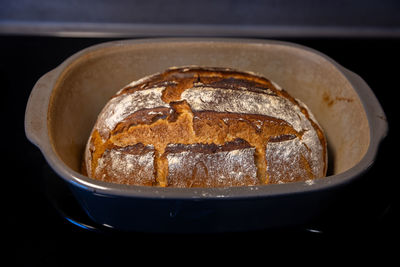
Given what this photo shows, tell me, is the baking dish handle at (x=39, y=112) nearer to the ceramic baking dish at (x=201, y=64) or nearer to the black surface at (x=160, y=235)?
the ceramic baking dish at (x=201, y=64)

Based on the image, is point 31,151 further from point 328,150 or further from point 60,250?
point 328,150

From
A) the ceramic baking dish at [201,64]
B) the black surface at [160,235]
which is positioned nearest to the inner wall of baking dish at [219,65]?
the ceramic baking dish at [201,64]

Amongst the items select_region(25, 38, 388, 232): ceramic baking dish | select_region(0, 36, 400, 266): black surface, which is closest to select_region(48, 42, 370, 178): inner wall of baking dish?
select_region(25, 38, 388, 232): ceramic baking dish

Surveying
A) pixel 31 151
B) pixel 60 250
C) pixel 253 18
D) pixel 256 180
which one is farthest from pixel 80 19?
pixel 256 180

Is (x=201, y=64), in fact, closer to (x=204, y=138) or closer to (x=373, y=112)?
(x=204, y=138)

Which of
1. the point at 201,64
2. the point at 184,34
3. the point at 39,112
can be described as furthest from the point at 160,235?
the point at 184,34

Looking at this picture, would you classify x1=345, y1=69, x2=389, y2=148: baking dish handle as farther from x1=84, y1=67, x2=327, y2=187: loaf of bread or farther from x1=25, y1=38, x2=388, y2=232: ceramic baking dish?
x1=84, y1=67, x2=327, y2=187: loaf of bread
